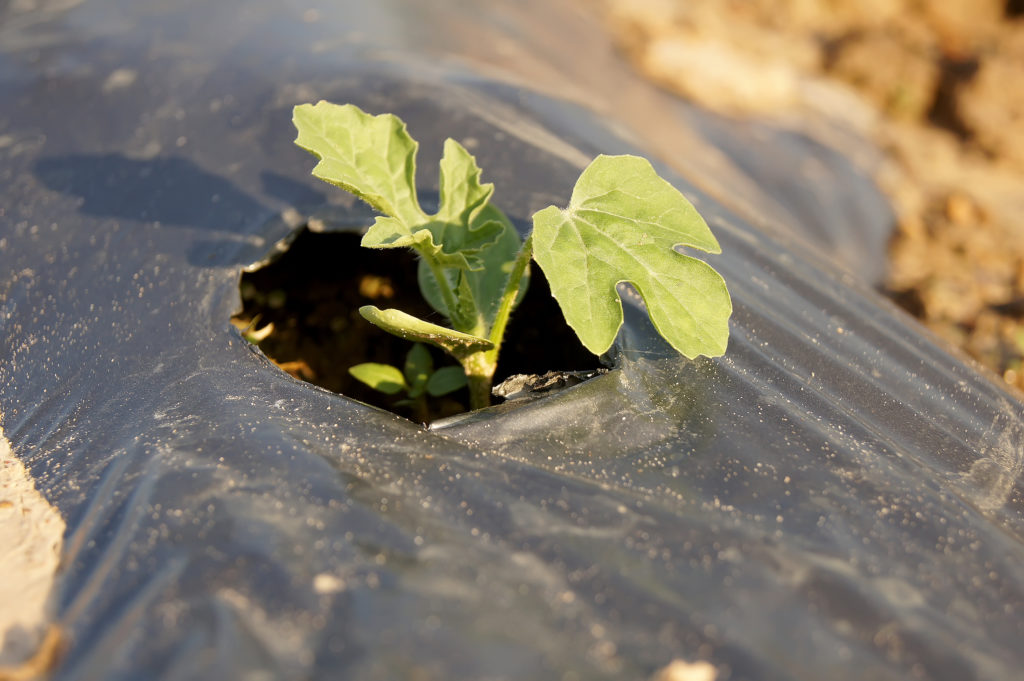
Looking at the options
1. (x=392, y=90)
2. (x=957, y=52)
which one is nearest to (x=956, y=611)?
(x=392, y=90)

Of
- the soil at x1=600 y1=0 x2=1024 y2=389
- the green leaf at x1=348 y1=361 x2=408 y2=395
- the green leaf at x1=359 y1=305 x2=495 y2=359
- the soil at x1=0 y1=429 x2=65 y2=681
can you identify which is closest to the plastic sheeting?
the soil at x1=0 y1=429 x2=65 y2=681

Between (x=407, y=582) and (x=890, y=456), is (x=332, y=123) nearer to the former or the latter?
(x=407, y=582)

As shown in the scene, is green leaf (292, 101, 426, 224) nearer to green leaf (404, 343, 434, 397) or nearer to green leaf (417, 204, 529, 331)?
green leaf (417, 204, 529, 331)

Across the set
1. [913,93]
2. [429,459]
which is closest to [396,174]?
[429,459]

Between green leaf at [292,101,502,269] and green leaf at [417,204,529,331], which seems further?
green leaf at [417,204,529,331]

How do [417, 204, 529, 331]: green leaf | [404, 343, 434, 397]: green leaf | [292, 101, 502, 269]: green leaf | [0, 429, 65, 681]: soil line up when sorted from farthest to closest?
[404, 343, 434, 397]: green leaf
[417, 204, 529, 331]: green leaf
[292, 101, 502, 269]: green leaf
[0, 429, 65, 681]: soil

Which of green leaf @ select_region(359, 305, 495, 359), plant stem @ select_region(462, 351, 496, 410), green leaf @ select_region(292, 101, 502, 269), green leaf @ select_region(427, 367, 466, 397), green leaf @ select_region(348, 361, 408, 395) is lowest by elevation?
green leaf @ select_region(348, 361, 408, 395)

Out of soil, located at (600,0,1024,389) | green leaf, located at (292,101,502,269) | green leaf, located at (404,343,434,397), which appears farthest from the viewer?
soil, located at (600,0,1024,389)

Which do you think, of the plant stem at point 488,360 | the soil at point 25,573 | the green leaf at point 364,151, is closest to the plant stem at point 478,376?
the plant stem at point 488,360
